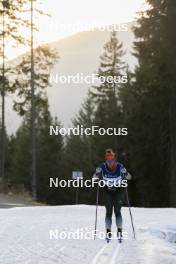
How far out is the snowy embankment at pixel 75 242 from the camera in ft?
36.6

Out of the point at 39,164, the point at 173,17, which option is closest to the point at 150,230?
the point at 173,17

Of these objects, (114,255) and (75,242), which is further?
(75,242)

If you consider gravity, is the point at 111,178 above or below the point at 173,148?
below

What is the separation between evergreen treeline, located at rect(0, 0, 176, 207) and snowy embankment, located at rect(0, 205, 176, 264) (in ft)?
40.5

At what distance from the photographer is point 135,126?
47781 mm

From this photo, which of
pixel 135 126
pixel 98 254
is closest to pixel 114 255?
pixel 98 254

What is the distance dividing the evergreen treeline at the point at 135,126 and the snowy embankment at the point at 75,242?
40.5 ft

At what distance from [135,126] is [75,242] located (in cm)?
3472

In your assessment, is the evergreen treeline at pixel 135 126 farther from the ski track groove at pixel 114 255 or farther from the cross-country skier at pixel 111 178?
the ski track groove at pixel 114 255

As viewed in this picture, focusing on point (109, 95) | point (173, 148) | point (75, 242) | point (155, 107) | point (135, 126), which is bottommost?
point (75, 242)

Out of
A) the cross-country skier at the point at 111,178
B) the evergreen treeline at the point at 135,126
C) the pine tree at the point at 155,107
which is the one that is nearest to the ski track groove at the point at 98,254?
the cross-country skier at the point at 111,178

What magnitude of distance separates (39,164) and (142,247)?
59.3 metres

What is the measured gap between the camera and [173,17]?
2969cm

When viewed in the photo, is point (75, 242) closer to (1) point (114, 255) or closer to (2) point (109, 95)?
(1) point (114, 255)
